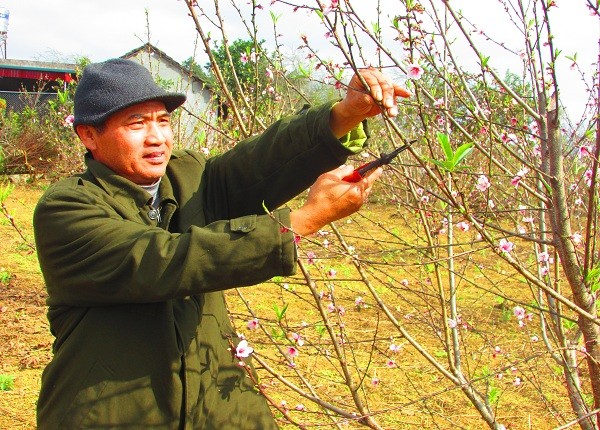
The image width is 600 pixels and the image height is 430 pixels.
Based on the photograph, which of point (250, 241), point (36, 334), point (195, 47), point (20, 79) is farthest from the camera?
point (20, 79)

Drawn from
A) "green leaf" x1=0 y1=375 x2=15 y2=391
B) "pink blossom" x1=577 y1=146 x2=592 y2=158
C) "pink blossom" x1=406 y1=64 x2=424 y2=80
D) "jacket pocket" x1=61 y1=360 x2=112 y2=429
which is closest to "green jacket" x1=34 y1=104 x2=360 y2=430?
"jacket pocket" x1=61 y1=360 x2=112 y2=429

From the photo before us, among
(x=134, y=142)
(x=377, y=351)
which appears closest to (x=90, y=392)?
(x=134, y=142)

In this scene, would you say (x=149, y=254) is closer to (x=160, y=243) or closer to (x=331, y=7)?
(x=160, y=243)

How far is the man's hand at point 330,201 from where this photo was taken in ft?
5.09

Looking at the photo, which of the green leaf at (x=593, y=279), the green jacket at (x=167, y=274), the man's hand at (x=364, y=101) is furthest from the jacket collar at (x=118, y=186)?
the green leaf at (x=593, y=279)

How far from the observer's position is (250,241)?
5.00ft

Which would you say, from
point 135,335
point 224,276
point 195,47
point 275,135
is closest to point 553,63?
point 275,135

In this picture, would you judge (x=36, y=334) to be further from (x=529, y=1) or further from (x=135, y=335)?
(x=529, y=1)

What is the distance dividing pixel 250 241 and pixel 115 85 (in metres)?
0.61

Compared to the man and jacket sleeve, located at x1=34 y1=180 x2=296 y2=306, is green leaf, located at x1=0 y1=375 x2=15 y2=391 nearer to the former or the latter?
the man

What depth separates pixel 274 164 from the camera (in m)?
1.94

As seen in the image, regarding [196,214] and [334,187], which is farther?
[196,214]

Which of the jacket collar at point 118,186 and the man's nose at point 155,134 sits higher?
the man's nose at point 155,134

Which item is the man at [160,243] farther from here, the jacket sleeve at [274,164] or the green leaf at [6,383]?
the green leaf at [6,383]
